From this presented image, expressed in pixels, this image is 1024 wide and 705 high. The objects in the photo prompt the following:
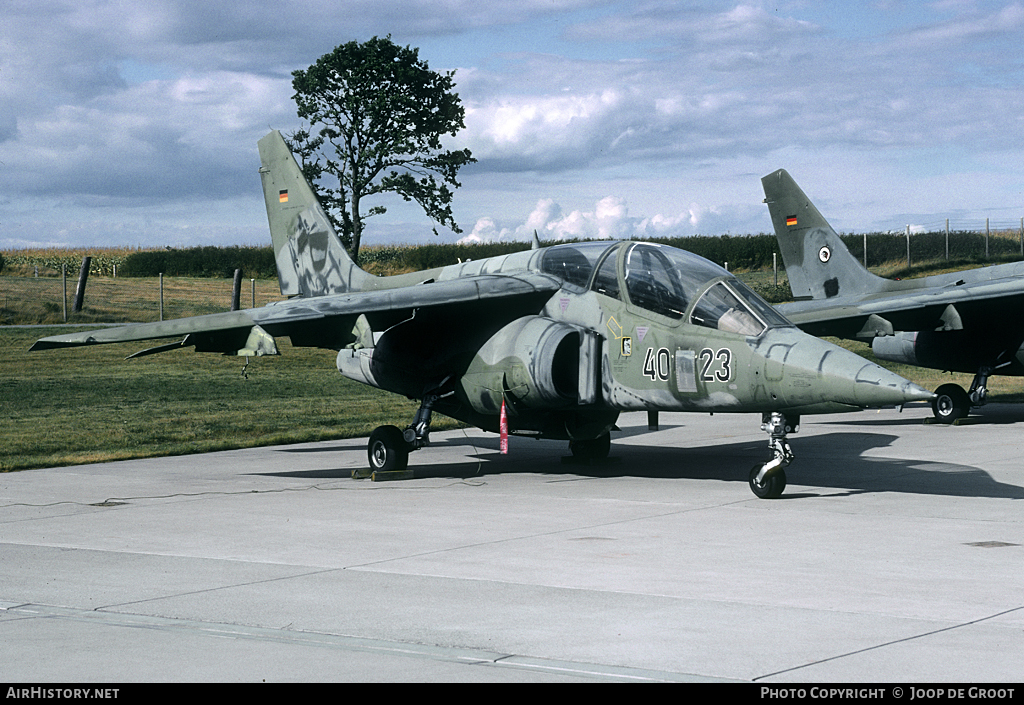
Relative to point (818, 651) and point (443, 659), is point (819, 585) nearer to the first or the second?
point (818, 651)

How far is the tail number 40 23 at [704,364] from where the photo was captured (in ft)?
39.6

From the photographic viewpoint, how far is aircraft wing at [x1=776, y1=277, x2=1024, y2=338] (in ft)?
64.7

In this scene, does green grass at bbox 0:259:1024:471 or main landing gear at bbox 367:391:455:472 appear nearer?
main landing gear at bbox 367:391:455:472

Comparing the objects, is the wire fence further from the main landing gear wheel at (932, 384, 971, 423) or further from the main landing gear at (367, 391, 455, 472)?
the main landing gear at (367, 391, 455, 472)

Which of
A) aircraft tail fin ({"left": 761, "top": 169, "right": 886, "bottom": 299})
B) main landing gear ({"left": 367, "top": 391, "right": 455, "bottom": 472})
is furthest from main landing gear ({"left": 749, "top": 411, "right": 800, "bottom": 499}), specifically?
aircraft tail fin ({"left": 761, "top": 169, "right": 886, "bottom": 299})

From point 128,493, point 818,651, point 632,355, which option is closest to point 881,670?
point 818,651

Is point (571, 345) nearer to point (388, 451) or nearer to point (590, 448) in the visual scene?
point (590, 448)

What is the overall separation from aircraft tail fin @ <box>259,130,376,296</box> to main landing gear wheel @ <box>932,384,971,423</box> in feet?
37.0

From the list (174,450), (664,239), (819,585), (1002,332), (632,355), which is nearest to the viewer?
(819,585)

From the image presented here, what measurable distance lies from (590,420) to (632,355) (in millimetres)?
1809

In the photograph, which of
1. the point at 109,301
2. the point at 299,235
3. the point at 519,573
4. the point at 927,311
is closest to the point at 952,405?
the point at 927,311

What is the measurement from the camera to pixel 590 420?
48.1 feet

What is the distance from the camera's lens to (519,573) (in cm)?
834

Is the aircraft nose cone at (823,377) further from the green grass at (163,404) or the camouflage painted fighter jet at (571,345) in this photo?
the green grass at (163,404)
